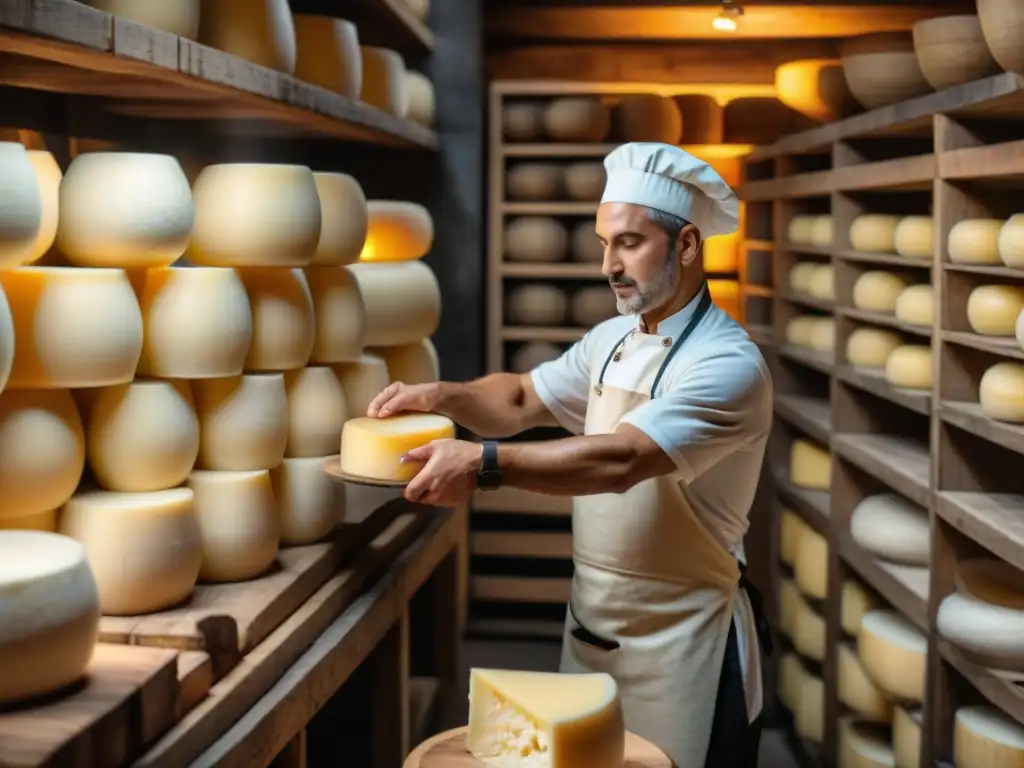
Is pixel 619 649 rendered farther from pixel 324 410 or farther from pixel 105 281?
pixel 105 281

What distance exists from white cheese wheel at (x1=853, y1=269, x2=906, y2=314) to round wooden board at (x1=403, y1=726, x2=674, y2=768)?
2.08m

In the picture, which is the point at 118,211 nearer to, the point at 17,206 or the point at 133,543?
the point at 17,206

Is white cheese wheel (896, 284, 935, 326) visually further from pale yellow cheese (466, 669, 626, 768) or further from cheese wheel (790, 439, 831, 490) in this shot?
pale yellow cheese (466, 669, 626, 768)

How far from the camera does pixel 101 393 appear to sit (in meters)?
2.05

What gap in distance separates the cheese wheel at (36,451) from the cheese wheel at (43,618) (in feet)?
0.61

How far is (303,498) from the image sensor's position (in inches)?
99.8

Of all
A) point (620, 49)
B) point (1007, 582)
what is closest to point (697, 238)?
point (1007, 582)

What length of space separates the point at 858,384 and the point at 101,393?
218 centimetres

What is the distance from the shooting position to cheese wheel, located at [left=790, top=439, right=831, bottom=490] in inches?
164

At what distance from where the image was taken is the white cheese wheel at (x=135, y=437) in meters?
2.02

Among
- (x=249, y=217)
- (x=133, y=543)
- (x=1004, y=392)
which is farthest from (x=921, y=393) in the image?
(x=133, y=543)

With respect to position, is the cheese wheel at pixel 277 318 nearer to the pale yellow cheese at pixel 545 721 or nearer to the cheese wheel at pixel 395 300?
the cheese wheel at pixel 395 300

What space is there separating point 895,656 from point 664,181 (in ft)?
4.52

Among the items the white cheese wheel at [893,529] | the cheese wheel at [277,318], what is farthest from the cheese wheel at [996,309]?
the cheese wheel at [277,318]
